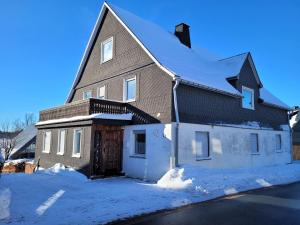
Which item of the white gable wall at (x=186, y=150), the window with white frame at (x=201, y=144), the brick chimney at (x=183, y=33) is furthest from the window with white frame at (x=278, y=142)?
the brick chimney at (x=183, y=33)

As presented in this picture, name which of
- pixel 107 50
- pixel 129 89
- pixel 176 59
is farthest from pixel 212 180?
pixel 107 50

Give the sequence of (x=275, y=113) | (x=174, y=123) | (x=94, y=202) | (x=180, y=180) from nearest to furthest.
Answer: (x=94, y=202) < (x=180, y=180) < (x=174, y=123) < (x=275, y=113)

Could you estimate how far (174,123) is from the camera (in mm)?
13828

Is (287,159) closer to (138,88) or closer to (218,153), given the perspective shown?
(218,153)

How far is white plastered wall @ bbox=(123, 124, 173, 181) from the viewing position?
13.8m

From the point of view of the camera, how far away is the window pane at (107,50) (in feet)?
63.7

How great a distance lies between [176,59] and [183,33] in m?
6.09

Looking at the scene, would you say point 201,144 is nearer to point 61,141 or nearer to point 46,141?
point 61,141

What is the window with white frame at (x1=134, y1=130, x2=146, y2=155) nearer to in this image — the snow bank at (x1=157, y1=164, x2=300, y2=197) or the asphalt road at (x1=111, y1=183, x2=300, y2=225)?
the snow bank at (x1=157, y1=164, x2=300, y2=197)

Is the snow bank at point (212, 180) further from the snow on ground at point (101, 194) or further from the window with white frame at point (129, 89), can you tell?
the window with white frame at point (129, 89)

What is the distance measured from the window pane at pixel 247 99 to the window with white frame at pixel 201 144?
203 inches

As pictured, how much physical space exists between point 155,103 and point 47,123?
27.5ft

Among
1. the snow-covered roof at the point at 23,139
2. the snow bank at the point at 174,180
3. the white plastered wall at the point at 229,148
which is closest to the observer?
the snow bank at the point at 174,180

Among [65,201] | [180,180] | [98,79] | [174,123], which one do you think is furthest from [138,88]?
[65,201]
